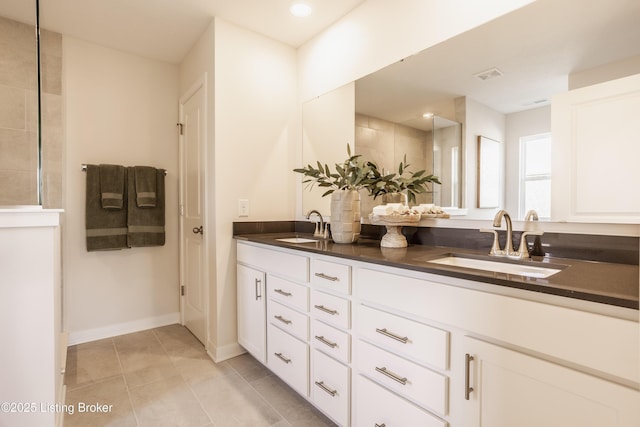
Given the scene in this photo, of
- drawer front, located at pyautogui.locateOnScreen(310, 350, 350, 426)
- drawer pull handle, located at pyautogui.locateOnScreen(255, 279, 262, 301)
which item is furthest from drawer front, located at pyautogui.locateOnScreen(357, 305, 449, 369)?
drawer pull handle, located at pyautogui.locateOnScreen(255, 279, 262, 301)

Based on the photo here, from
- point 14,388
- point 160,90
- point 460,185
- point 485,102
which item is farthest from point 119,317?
point 485,102

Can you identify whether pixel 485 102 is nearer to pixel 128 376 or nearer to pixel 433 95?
pixel 433 95

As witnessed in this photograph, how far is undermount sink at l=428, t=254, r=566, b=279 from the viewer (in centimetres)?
117

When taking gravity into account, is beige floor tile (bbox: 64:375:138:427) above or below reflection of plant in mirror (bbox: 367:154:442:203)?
below

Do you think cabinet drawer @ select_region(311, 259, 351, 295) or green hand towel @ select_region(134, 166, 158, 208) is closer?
cabinet drawer @ select_region(311, 259, 351, 295)

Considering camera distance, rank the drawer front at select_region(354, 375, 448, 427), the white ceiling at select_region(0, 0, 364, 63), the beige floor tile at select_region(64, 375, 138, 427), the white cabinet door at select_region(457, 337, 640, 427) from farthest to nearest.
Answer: the white ceiling at select_region(0, 0, 364, 63) < the beige floor tile at select_region(64, 375, 138, 427) < the drawer front at select_region(354, 375, 448, 427) < the white cabinet door at select_region(457, 337, 640, 427)

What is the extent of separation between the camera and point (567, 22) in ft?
3.97

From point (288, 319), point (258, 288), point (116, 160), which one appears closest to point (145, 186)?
point (116, 160)

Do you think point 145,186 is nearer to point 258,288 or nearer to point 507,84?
point 258,288

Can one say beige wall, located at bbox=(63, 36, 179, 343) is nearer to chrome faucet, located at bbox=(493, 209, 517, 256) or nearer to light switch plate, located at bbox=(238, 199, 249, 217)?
light switch plate, located at bbox=(238, 199, 249, 217)

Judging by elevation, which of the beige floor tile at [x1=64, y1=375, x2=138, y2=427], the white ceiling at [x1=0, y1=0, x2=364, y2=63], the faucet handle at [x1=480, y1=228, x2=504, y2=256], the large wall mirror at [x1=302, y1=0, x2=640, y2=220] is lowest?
the beige floor tile at [x1=64, y1=375, x2=138, y2=427]

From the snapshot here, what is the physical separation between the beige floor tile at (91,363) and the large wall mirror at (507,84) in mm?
2302

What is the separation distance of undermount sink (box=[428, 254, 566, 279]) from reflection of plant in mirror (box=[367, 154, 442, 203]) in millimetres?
451

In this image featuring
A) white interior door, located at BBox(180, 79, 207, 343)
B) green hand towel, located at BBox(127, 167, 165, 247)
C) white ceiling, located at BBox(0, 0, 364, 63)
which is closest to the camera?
white ceiling, located at BBox(0, 0, 364, 63)
